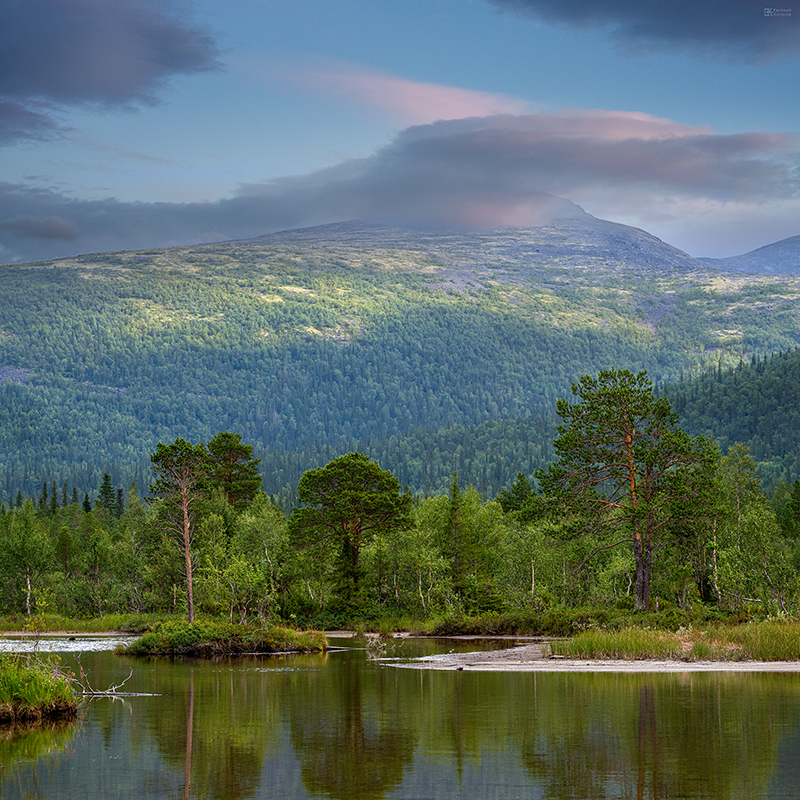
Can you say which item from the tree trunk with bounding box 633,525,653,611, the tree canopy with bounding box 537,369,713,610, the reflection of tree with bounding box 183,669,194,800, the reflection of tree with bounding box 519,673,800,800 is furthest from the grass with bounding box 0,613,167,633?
the reflection of tree with bounding box 519,673,800,800

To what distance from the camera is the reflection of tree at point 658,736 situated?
818 inches

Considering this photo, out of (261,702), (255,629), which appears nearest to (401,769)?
(261,702)

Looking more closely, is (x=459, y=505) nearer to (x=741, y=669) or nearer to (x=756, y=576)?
(x=756, y=576)

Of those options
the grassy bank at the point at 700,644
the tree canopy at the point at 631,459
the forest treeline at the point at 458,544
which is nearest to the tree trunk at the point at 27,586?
the forest treeline at the point at 458,544

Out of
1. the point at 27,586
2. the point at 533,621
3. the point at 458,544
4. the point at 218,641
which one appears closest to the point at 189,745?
the point at 218,641

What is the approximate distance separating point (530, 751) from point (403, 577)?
72.1 m

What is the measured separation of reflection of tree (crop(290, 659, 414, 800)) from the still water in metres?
0.07

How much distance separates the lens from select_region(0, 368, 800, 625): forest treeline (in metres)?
70.9

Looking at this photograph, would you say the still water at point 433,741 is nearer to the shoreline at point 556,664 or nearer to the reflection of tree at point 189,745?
→ the reflection of tree at point 189,745

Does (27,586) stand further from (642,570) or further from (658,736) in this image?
(658,736)

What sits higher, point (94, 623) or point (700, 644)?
point (700, 644)

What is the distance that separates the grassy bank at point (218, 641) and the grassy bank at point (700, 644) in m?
18.6

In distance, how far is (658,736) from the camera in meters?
26.3

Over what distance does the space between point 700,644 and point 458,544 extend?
48.5 meters
